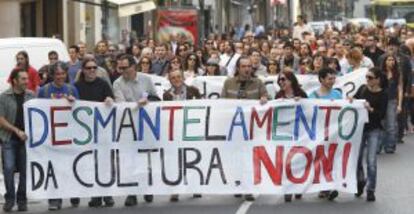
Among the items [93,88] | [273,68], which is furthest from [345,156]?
[273,68]

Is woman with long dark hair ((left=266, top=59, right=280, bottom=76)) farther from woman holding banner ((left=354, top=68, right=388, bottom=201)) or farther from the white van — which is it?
woman holding banner ((left=354, top=68, right=388, bottom=201))

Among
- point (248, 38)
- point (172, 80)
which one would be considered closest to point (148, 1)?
point (248, 38)

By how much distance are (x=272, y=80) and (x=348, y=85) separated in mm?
1406

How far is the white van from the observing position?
20188 millimetres

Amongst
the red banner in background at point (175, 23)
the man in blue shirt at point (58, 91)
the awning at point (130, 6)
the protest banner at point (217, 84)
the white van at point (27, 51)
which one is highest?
the awning at point (130, 6)

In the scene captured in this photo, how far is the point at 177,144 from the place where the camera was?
13.2 meters

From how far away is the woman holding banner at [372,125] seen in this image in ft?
43.2

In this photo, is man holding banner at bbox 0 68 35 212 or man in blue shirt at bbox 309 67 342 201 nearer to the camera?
man holding banner at bbox 0 68 35 212

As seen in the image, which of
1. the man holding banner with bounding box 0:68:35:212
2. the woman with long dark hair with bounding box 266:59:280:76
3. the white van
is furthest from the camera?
the white van

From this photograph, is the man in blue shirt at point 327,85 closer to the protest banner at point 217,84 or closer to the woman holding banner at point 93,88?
the woman holding banner at point 93,88

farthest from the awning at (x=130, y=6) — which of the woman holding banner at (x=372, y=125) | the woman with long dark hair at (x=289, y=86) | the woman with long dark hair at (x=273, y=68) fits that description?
the woman with long dark hair at (x=289, y=86)

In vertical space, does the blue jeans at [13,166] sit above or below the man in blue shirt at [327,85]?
below

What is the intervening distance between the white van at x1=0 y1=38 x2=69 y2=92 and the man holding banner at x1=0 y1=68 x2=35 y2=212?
23.3ft

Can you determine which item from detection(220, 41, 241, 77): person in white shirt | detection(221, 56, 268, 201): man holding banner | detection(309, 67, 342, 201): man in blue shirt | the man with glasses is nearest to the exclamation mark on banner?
detection(309, 67, 342, 201): man in blue shirt
